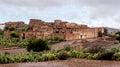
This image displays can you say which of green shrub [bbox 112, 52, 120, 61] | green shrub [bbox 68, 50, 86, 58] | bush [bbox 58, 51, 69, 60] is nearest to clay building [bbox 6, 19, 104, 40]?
green shrub [bbox 68, 50, 86, 58]

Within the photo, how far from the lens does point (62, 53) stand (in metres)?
30.2

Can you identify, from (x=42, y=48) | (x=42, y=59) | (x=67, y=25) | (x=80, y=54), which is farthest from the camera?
(x=67, y=25)

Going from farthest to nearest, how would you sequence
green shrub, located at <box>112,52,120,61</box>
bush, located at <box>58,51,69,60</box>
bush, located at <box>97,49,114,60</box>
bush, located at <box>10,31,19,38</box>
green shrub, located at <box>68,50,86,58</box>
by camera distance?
bush, located at <box>10,31,19,38</box> < green shrub, located at <box>68,50,86,58</box> < bush, located at <box>58,51,69,60</box> < bush, located at <box>97,49,114,60</box> < green shrub, located at <box>112,52,120,61</box>

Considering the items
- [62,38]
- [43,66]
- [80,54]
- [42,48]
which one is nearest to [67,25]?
[62,38]

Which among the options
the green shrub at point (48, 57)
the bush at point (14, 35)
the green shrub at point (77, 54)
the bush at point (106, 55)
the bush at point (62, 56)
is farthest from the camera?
the bush at point (14, 35)

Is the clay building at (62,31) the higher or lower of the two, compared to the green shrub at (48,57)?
higher

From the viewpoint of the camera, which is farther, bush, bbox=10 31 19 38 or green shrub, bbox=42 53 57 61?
Answer: bush, bbox=10 31 19 38

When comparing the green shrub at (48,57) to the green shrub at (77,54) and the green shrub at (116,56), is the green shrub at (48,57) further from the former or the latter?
the green shrub at (116,56)

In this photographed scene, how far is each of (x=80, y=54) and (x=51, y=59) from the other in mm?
3401

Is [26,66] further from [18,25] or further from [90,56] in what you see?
[18,25]

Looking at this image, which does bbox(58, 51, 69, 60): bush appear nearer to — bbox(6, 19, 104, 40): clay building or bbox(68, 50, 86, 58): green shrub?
bbox(68, 50, 86, 58): green shrub

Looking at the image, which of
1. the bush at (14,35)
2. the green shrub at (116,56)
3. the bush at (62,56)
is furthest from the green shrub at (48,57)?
the bush at (14,35)

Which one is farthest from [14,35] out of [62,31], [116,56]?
[116,56]

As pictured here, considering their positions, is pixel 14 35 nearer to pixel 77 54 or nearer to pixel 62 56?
pixel 77 54
